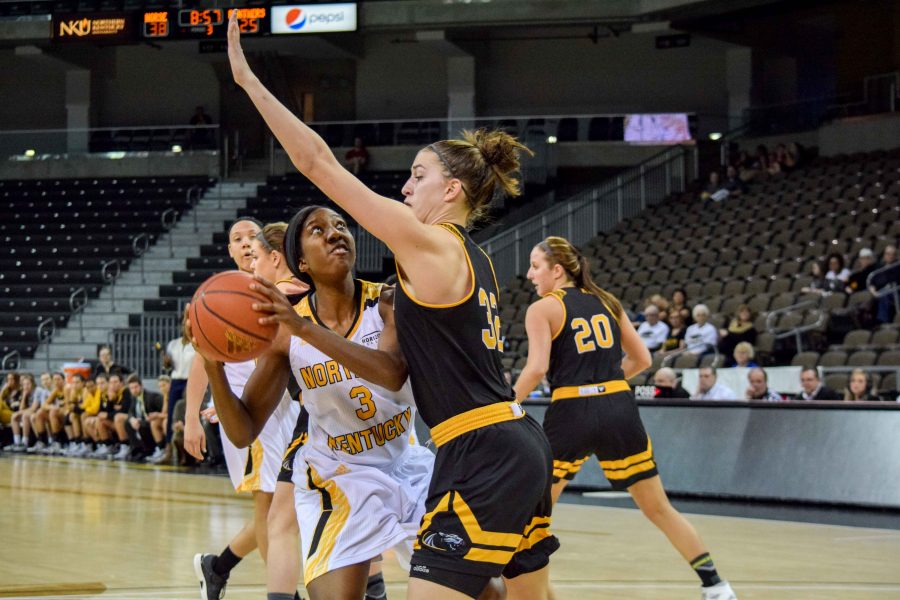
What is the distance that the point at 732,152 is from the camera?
2377 cm

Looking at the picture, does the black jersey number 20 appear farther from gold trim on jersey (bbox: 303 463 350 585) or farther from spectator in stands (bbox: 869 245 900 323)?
spectator in stands (bbox: 869 245 900 323)

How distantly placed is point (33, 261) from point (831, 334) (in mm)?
16359

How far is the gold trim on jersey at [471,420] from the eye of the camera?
3582 mm

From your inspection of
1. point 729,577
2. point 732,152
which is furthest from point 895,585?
point 732,152

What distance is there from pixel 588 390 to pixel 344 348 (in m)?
2.90

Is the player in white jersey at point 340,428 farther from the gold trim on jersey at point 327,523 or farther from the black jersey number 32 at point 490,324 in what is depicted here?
the black jersey number 32 at point 490,324

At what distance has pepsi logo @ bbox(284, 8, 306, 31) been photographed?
79.0ft

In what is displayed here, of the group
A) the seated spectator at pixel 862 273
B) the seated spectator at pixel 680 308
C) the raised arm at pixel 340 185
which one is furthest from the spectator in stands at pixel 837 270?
A: the raised arm at pixel 340 185

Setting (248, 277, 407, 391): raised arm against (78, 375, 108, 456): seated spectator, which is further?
(78, 375, 108, 456): seated spectator

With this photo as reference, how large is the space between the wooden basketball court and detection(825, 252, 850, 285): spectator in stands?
6.11 m

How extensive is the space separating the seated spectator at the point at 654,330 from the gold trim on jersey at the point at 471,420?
12.0 meters

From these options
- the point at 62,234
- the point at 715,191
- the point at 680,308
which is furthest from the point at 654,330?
the point at 62,234

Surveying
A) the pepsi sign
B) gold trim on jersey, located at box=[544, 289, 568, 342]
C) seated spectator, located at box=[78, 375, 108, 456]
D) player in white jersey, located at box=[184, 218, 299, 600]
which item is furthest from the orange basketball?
the pepsi sign

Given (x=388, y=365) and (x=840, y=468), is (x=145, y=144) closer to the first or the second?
(x=840, y=468)
